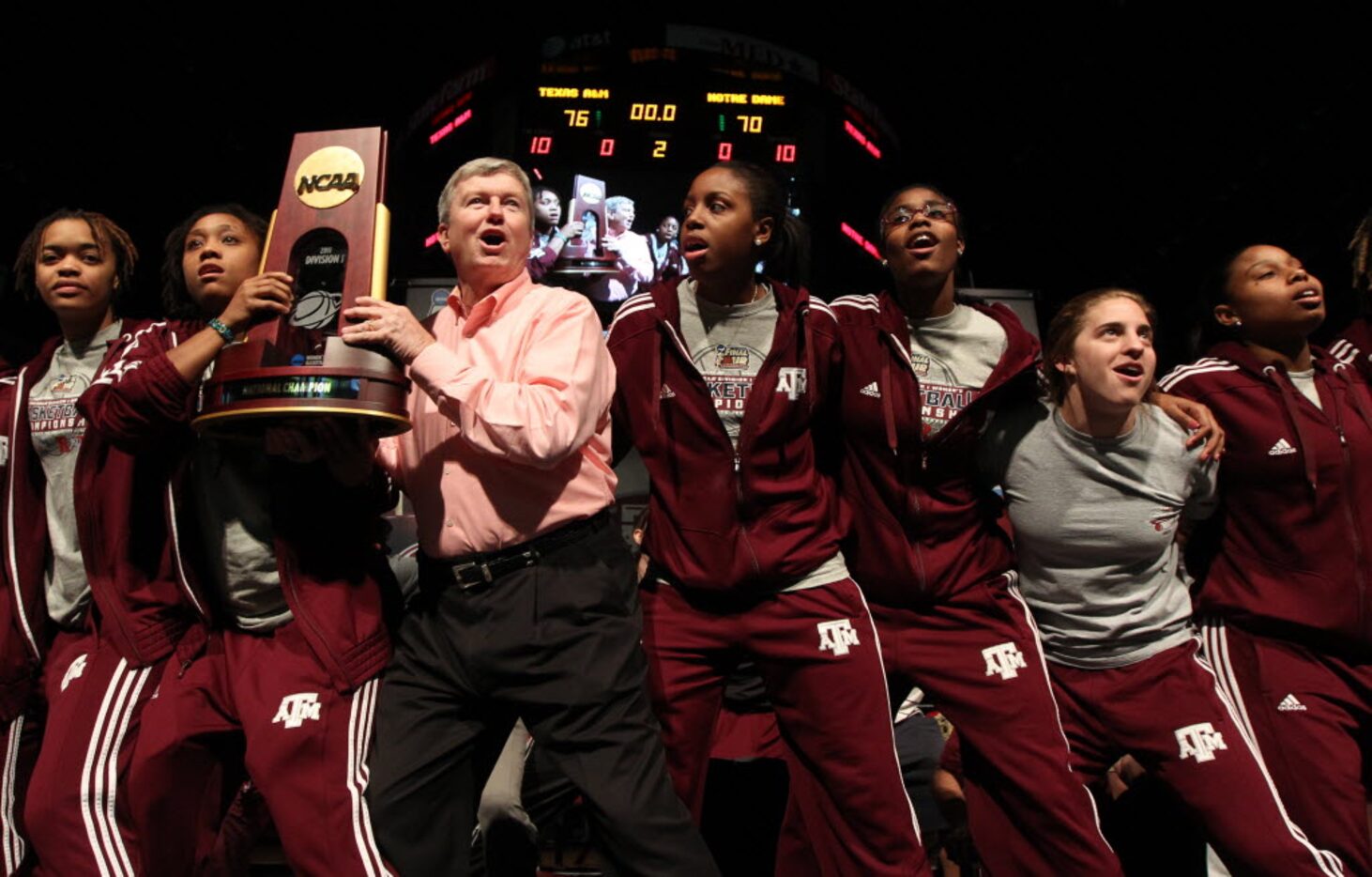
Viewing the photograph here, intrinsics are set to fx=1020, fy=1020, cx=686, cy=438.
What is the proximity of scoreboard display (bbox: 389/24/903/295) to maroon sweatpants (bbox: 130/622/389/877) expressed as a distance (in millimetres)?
6483

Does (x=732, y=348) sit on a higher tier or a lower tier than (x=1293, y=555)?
higher

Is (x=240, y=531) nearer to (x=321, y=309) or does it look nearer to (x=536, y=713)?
(x=321, y=309)

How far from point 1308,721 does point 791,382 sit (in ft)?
5.52

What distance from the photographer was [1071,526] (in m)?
2.79

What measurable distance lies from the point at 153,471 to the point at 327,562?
1.85ft

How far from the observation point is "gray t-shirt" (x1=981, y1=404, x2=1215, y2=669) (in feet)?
9.12

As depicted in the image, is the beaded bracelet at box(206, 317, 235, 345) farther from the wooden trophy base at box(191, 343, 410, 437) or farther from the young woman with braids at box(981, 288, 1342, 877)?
the young woman with braids at box(981, 288, 1342, 877)

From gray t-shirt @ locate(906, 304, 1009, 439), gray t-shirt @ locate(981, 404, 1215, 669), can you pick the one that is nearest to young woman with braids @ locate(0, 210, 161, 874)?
gray t-shirt @ locate(906, 304, 1009, 439)

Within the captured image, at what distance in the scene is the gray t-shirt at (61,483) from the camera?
8.82 ft

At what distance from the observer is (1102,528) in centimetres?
277

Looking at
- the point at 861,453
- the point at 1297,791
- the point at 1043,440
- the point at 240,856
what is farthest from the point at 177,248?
the point at 1297,791

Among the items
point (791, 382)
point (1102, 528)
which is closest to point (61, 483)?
point (791, 382)

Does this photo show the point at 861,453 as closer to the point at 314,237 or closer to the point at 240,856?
the point at 314,237

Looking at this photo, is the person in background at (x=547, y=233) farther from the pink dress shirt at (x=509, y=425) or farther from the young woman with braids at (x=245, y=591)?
the pink dress shirt at (x=509, y=425)
